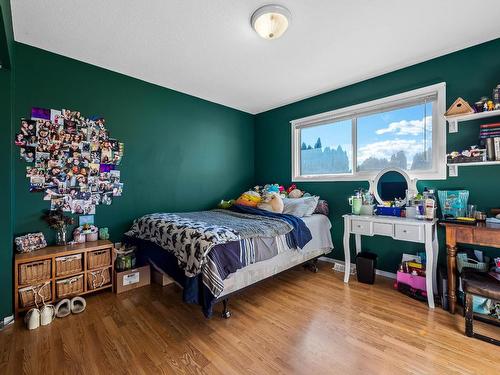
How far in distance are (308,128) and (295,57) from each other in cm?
149

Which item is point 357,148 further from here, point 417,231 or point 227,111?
point 227,111

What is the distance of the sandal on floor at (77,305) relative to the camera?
6.89 ft

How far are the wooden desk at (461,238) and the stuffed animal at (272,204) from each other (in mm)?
1711

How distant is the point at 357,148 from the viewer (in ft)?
10.7

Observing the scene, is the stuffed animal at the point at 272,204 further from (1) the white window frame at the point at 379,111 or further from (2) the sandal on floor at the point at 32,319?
(2) the sandal on floor at the point at 32,319

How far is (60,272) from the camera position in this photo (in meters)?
2.19

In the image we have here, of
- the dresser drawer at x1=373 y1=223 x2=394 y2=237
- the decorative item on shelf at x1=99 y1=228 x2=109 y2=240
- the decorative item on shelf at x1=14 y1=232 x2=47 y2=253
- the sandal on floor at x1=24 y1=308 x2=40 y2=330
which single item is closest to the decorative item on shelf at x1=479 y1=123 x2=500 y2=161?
the dresser drawer at x1=373 y1=223 x2=394 y2=237

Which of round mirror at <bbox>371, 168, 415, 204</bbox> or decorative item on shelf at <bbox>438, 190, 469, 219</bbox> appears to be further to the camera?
round mirror at <bbox>371, 168, 415, 204</bbox>

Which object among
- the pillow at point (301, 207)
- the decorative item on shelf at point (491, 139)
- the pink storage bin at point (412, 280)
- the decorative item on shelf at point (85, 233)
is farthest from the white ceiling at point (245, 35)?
the pink storage bin at point (412, 280)

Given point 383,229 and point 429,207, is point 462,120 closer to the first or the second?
point 429,207

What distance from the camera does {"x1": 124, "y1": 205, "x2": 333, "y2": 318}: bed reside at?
1814 millimetres

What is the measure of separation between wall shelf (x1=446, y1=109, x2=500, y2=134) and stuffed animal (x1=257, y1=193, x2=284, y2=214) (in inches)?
79.0

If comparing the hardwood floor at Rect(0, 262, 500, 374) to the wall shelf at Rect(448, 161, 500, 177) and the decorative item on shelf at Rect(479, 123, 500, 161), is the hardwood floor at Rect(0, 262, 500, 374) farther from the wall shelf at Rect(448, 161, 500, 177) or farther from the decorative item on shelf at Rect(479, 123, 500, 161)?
the decorative item on shelf at Rect(479, 123, 500, 161)

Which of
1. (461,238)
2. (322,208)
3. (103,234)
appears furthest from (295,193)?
(103,234)
